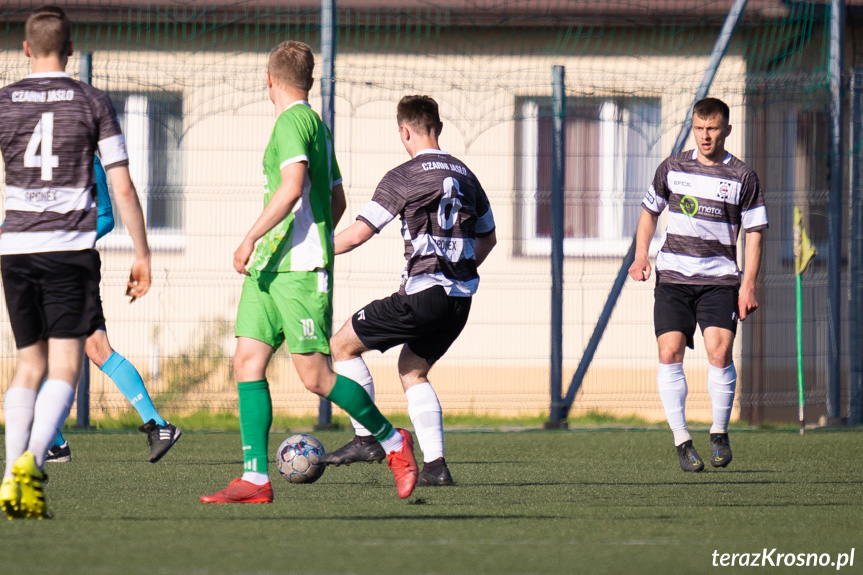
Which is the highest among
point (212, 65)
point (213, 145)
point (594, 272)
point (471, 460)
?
point (212, 65)

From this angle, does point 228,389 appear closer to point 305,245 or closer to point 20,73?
point 20,73

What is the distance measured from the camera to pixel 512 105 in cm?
1087

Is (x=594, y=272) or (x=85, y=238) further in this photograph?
(x=594, y=272)

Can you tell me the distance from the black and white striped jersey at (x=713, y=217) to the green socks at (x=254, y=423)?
308cm

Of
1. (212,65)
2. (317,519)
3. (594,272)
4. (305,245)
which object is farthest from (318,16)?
(317,519)

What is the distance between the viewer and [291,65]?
582cm

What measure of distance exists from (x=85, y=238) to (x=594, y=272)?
6.39m

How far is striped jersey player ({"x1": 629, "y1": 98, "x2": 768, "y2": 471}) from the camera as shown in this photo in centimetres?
780

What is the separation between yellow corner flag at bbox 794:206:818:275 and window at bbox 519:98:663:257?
1213 millimetres

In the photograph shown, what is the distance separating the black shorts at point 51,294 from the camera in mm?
5148

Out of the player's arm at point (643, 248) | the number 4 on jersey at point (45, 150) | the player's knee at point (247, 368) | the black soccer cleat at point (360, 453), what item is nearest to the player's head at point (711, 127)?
the player's arm at point (643, 248)

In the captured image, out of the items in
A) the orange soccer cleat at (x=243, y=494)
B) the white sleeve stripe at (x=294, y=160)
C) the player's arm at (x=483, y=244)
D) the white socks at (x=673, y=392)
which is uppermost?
the white sleeve stripe at (x=294, y=160)

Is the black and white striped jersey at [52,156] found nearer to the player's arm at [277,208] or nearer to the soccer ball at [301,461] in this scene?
the player's arm at [277,208]

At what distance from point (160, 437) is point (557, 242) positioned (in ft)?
14.0
